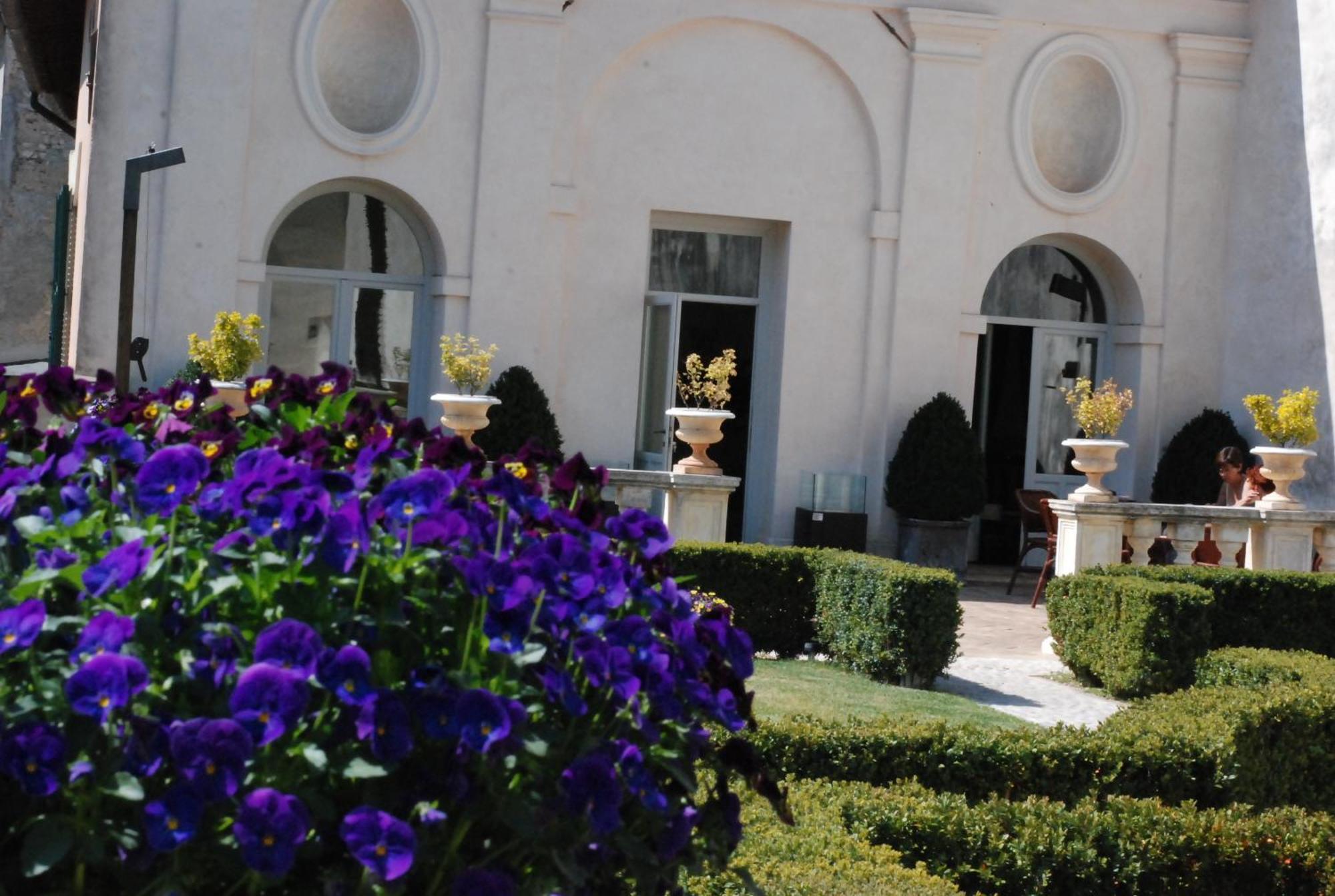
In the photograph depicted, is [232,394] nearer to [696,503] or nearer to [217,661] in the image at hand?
[696,503]

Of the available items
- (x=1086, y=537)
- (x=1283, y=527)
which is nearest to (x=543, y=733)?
(x=1086, y=537)

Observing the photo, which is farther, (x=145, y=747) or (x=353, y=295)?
(x=353, y=295)

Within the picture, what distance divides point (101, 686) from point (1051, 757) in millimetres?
4682

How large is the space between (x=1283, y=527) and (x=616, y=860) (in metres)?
10.5

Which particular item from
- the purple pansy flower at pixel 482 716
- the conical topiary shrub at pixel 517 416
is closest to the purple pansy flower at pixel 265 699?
the purple pansy flower at pixel 482 716

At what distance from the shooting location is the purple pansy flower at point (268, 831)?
198cm

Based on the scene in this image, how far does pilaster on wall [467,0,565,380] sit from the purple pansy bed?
1184cm

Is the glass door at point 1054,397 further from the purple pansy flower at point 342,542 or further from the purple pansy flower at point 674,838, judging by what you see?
the purple pansy flower at point 342,542

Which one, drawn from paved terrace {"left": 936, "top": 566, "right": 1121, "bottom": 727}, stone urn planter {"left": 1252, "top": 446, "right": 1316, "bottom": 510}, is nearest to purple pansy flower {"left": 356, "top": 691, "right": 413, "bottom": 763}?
paved terrace {"left": 936, "top": 566, "right": 1121, "bottom": 727}

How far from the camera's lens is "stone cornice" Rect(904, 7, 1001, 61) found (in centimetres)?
1521

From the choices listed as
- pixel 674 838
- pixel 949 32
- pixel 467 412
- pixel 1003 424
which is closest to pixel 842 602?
pixel 467 412

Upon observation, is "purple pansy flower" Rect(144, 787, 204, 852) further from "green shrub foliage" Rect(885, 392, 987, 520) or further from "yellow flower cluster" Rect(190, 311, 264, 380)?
"green shrub foliage" Rect(885, 392, 987, 520)

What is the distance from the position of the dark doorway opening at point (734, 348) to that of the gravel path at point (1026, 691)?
5.22m

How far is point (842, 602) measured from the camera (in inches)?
392
